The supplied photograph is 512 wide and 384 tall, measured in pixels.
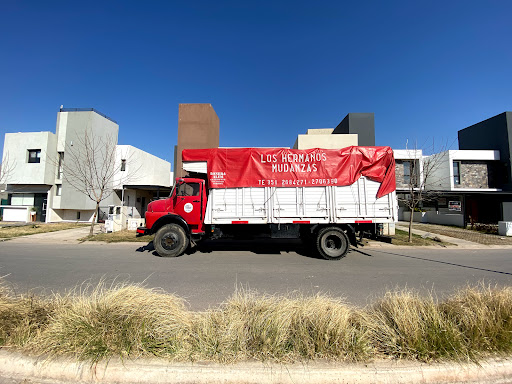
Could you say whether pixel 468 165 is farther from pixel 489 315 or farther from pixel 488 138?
pixel 489 315

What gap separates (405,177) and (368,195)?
69.3ft

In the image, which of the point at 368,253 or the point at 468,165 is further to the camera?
the point at 468,165

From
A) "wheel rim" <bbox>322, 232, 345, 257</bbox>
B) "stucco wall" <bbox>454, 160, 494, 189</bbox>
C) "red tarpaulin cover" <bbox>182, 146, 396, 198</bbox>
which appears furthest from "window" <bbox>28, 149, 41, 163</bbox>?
"stucco wall" <bbox>454, 160, 494, 189</bbox>

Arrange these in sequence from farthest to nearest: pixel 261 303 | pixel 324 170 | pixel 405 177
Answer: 1. pixel 405 177
2. pixel 324 170
3. pixel 261 303

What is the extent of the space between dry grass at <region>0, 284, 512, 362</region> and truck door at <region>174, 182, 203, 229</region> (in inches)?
223

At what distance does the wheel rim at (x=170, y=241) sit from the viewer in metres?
8.51

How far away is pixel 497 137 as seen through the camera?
86.7 feet

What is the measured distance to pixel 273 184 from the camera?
8406 mm

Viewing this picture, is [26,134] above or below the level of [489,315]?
above

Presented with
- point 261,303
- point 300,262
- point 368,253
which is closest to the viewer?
point 261,303

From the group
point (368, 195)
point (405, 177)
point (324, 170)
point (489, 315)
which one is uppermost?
point (405, 177)

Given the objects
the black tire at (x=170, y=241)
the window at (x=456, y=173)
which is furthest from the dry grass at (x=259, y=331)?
the window at (x=456, y=173)

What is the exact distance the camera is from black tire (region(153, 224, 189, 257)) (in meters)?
8.45

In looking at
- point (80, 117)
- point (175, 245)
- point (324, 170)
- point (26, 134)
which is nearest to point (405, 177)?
point (324, 170)
